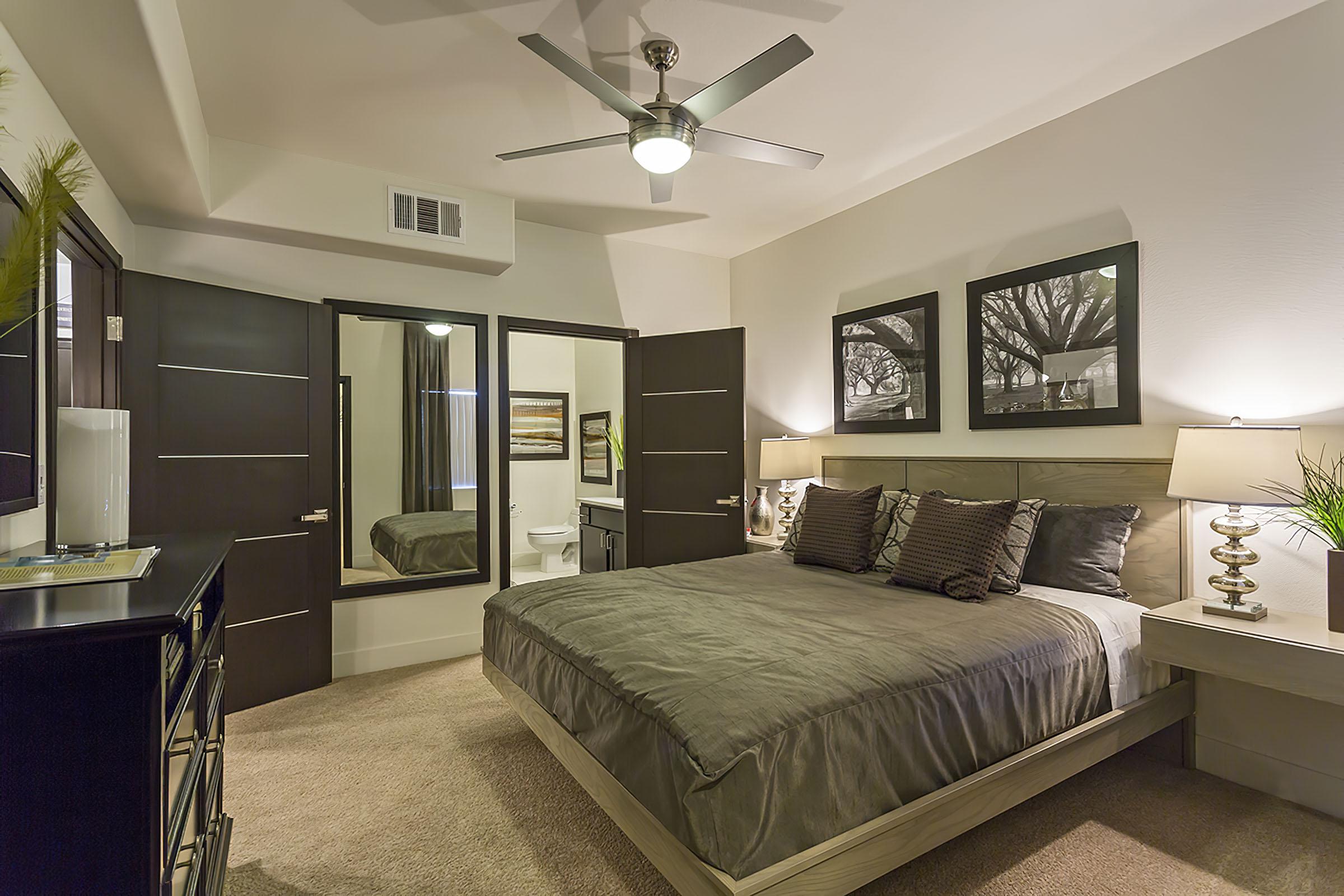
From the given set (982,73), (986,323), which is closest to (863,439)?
(986,323)

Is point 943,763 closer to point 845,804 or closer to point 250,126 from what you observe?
point 845,804

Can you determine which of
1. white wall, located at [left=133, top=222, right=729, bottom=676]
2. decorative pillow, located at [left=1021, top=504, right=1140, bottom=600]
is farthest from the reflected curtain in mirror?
decorative pillow, located at [left=1021, top=504, right=1140, bottom=600]

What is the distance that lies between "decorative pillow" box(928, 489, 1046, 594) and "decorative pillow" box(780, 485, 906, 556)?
1.39ft

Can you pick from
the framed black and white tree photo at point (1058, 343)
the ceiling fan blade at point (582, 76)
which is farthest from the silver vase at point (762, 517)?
the ceiling fan blade at point (582, 76)

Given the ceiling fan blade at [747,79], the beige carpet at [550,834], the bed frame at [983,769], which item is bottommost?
the beige carpet at [550,834]

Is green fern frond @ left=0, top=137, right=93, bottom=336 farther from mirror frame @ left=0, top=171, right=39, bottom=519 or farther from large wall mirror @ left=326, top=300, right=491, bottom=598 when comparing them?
large wall mirror @ left=326, top=300, right=491, bottom=598

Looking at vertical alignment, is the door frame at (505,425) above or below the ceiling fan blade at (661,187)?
below

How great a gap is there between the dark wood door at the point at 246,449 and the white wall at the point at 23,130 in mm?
921

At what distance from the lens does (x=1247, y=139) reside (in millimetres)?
2543

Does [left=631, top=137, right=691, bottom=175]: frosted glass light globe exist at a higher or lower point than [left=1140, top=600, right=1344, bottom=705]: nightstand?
higher

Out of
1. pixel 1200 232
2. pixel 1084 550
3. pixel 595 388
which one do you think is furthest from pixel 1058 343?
pixel 595 388

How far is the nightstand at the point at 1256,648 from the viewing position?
6.52 feet

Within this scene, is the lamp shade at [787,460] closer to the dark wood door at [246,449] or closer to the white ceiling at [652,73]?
the white ceiling at [652,73]

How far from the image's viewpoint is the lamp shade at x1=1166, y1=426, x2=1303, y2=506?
2.19 m
